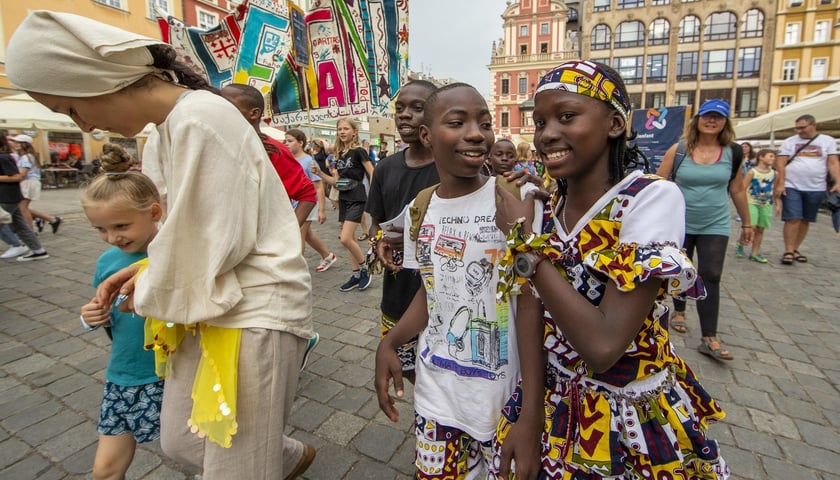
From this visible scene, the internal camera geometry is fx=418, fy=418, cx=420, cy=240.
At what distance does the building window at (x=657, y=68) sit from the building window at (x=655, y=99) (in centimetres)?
127

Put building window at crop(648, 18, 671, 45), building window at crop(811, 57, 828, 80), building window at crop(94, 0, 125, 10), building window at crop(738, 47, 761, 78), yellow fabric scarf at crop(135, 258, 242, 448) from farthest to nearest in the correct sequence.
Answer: building window at crop(648, 18, 671, 45) → building window at crop(738, 47, 761, 78) → building window at crop(811, 57, 828, 80) → building window at crop(94, 0, 125, 10) → yellow fabric scarf at crop(135, 258, 242, 448)

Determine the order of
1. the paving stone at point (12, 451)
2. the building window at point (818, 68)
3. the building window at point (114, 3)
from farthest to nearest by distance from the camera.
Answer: the building window at point (818, 68), the building window at point (114, 3), the paving stone at point (12, 451)

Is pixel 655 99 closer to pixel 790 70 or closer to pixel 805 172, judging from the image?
pixel 790 70

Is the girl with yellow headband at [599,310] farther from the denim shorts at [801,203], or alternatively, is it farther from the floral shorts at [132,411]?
the denim shorts at [801,203]

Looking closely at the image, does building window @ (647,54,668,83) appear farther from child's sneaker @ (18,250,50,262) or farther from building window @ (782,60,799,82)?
child's sneaker @ (18,250,50,262)

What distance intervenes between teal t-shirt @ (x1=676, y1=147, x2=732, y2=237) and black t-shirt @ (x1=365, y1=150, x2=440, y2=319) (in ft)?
8.21

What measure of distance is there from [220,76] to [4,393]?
139 inches

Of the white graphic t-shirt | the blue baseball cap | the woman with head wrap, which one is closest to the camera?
the woman with head wrap

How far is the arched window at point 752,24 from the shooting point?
128ft

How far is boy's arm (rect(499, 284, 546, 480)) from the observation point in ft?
4.19

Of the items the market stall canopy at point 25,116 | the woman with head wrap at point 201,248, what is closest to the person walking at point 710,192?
the woman with head wrap at point 201,248

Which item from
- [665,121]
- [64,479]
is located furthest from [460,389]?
[665,121]

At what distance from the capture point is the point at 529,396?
1.31m

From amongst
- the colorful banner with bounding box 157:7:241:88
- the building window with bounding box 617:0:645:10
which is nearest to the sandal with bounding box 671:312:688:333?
the colorful banner with bounding box 157:7:241:88
